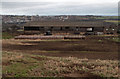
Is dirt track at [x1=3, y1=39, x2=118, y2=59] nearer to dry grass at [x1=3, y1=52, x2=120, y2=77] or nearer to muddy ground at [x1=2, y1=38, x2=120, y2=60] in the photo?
muddy ground at [x1=2, y1=38, x2=120, y2=60]

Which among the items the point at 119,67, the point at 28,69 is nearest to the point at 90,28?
the point at 119,67

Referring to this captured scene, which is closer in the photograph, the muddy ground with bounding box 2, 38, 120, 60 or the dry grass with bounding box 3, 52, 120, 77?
the dry grass with bounding box 3, 52, 120, 77

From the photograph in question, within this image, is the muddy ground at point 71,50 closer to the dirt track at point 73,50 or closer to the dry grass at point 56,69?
the dirt track at point 73,50

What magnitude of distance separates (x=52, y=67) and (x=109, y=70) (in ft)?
17.2

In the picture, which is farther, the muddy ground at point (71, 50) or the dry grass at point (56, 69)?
the muddy ground at point (71, 50)

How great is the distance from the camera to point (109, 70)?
1587 cm

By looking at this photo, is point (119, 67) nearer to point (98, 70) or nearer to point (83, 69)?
point (98, 70)

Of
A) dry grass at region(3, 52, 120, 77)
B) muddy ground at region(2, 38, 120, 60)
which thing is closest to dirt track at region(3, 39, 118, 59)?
muddy ground at region(2, 38, 120, 60)

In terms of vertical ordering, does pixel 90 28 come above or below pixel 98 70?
above

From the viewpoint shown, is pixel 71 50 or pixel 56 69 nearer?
pixel 56 69

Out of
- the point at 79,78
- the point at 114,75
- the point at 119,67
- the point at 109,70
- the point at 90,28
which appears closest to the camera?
the point at 79,78

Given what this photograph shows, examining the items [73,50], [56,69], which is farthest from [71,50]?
[56,69]

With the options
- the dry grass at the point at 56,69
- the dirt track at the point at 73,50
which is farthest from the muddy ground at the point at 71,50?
the dry grass at the point at 56,69

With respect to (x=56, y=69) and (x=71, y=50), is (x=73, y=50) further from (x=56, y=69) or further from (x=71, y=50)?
(x=56, y=69)
